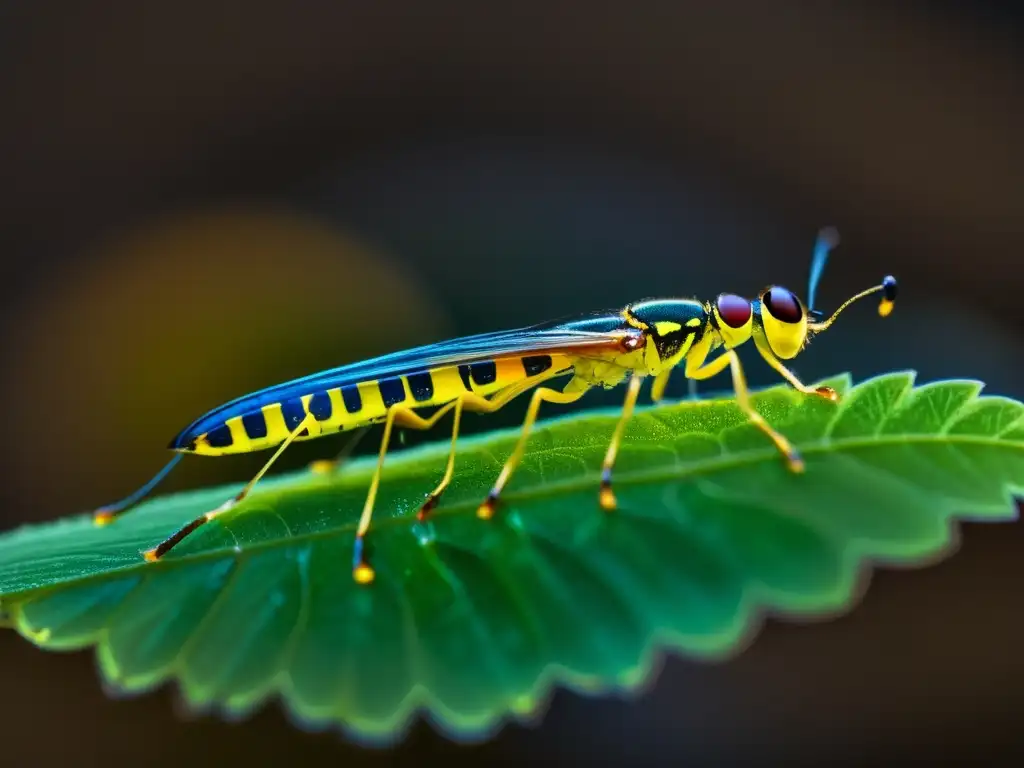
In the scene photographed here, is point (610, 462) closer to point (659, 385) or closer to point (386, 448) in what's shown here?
point (386, 448)

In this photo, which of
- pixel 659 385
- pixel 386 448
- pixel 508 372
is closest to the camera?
pixel 386 448

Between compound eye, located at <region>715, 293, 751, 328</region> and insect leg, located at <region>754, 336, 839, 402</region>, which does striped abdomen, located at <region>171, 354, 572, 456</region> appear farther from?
insect leg, located at <region>754, 336, 839, 402</region>

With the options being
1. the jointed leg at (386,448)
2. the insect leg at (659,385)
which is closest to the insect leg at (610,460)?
the jointed leg at (386,448)

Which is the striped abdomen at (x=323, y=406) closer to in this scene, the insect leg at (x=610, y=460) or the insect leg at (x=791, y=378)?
the insect leg at (x=610, y=460)

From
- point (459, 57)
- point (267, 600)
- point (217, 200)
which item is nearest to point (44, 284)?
point (217, 200)

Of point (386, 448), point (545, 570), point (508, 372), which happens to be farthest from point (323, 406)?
point (545, 570)

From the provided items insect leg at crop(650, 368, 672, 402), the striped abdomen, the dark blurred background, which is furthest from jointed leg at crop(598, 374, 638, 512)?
the dark blurred background
